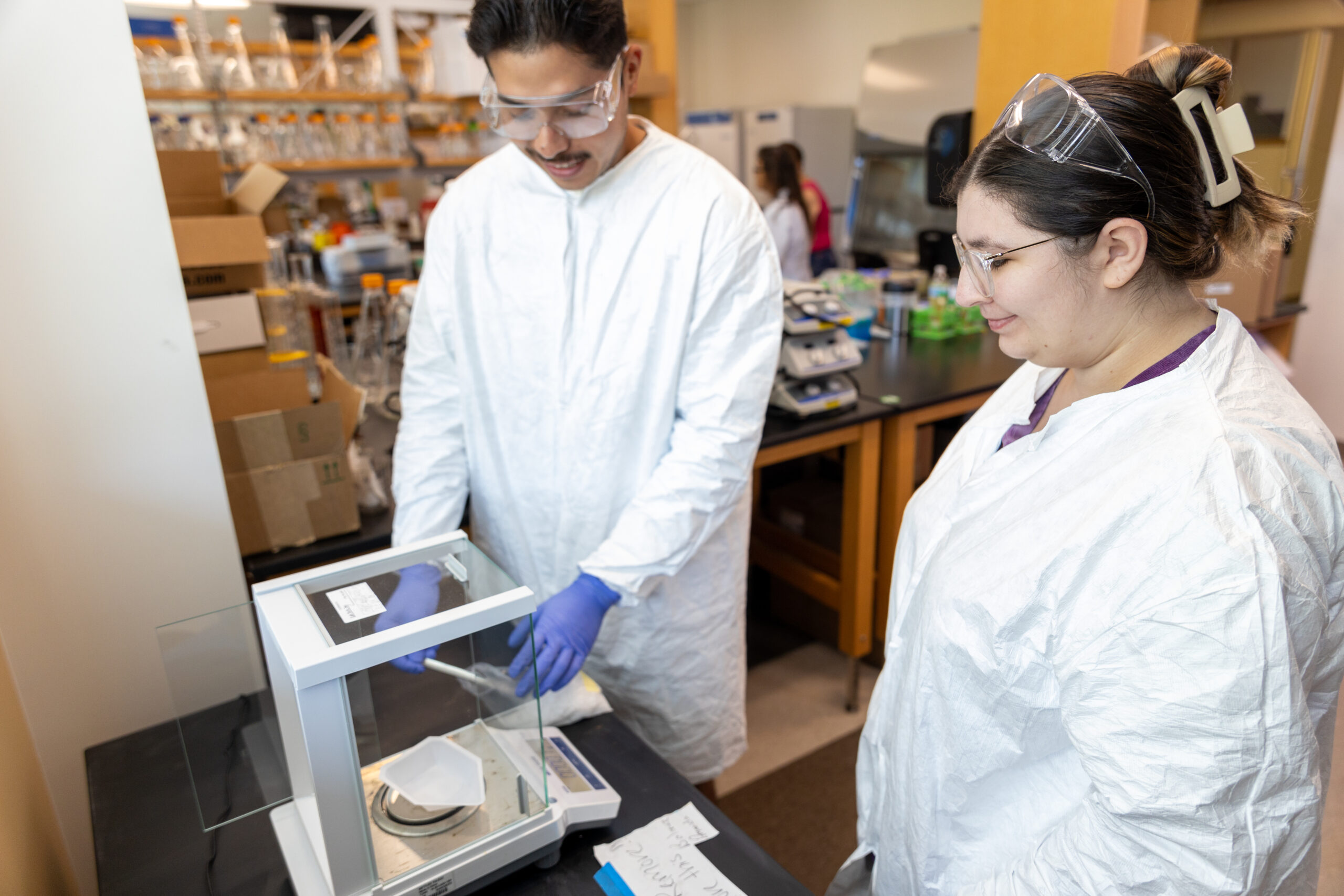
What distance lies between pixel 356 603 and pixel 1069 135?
2.57ft

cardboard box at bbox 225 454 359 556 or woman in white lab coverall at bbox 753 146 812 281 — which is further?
woman in white lab coverall at bbox 753 146 812 281

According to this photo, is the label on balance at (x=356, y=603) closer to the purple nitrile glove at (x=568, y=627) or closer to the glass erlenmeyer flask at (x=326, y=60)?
the purple nitrile glove at (x=568, y=627)

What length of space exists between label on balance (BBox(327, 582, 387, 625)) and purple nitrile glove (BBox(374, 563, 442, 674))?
0.01m

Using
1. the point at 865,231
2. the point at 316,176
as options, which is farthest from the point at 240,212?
the point at 865,231

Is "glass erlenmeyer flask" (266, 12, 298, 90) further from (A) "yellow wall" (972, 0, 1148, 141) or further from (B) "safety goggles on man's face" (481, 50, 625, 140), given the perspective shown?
(B) "safety goggles on man's face" (481, 50, 625, 140)

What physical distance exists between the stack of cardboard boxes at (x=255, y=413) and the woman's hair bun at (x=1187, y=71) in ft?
3.94

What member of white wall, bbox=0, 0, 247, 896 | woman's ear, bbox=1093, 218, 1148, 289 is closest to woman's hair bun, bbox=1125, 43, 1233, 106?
woman's ear, bbox=1093, 218, 1148, 289

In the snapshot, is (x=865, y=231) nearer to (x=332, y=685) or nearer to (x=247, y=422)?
(x=247, y=422)

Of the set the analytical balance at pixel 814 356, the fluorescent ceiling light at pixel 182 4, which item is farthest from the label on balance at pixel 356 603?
the fluorescent ceiling light at pixel 182 4

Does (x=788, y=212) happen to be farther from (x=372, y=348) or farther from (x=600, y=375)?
(x=600, y=375)

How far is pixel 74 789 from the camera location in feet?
3.82

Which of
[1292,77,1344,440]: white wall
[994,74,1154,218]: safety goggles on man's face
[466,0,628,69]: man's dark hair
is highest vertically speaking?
[466,0,628,69]: man's dark hair

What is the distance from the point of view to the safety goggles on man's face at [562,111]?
112cm

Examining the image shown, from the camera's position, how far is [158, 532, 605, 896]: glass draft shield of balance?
757 millimetres
